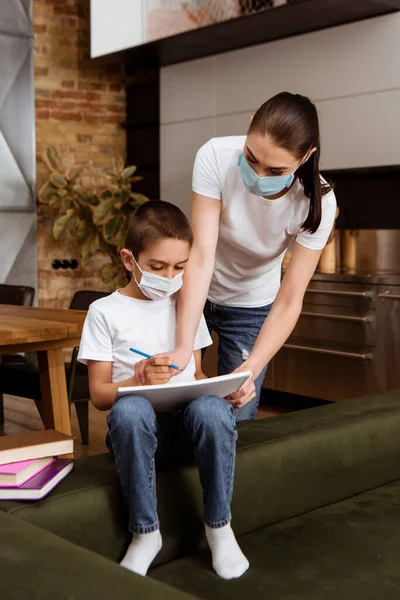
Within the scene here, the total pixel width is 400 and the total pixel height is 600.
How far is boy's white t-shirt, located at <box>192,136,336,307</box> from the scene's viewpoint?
2.17 m

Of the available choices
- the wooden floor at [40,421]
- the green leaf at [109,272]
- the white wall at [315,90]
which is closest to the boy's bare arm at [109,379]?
the wooden floor at [40,421]

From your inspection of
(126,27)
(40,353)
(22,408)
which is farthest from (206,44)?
(40,353)

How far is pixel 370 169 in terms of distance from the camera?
5.03 metres

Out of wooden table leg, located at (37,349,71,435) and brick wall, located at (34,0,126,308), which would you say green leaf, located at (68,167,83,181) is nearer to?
brick wall, located at (34,0,126,308)

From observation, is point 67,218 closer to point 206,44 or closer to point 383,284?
point 206,44

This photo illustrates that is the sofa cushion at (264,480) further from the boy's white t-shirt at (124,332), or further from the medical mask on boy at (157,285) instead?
the medical mask on boy at (157,285)

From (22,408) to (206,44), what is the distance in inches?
104

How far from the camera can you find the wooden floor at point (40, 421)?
13.7 feet

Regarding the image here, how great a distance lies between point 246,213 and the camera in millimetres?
2221

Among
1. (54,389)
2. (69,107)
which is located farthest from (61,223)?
(54,389)

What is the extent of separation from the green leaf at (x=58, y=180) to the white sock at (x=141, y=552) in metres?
4.67

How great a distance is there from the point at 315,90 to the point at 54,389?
2.74 m

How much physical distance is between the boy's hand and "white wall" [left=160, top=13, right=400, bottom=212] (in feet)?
10.9

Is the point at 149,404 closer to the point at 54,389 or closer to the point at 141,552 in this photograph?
the point at 141,552
